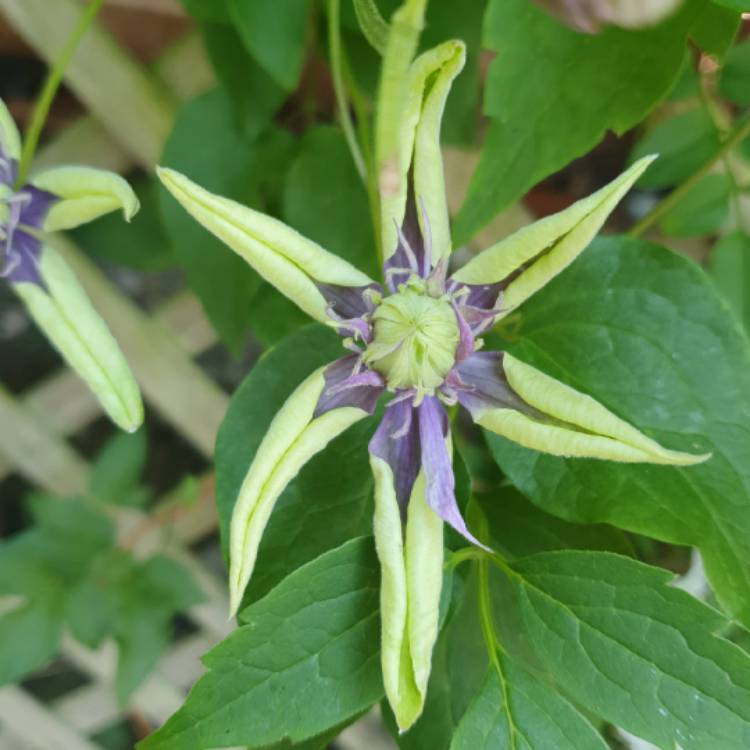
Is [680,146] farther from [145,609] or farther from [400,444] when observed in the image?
[145,609]

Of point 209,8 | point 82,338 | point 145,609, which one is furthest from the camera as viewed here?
point 145,609

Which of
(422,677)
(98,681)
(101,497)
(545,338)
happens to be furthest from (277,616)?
(98,681)

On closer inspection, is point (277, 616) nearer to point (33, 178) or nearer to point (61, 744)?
point (33, 178)

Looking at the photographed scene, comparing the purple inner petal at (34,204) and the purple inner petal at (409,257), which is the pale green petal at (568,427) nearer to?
the purple inner petal at (409,257)

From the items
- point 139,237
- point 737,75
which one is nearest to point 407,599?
point 737,75

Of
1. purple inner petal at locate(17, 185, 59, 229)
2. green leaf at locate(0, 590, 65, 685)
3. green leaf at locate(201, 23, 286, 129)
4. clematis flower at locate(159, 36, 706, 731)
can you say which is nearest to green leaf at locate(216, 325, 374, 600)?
clematis flower at locate(159, 36, 706, 731)

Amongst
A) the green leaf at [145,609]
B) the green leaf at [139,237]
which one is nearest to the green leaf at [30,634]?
the green leaf at [145,609]

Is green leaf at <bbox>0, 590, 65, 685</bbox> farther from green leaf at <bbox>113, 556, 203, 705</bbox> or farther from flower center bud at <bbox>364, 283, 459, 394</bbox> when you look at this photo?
flower center bud at <bbox>364, 283, 459, 394</bbox>
